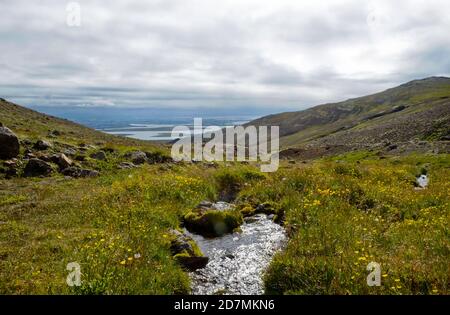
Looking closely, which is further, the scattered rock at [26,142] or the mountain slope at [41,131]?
the mountain slope at [41,131]

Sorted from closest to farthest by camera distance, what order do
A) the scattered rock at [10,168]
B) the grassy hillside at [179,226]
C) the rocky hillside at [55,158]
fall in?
the grassy hillside at [179,226] < the scattered rock at [10,168] < the rocky hillside at [55,158]

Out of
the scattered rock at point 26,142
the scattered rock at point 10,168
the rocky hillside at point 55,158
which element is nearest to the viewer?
the scattered rock at point 10,168

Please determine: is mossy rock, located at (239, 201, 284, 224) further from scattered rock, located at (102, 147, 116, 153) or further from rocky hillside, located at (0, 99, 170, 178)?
scattered rock, located at (102, 147, 116, 153)

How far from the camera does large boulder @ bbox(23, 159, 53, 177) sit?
24.2 metres

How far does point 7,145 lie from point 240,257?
1996cm

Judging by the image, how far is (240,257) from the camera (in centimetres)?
1320

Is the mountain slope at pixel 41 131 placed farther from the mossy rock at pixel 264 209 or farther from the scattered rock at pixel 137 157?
the mossy rock at pixel 264 209

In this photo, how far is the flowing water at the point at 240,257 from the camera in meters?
10.9

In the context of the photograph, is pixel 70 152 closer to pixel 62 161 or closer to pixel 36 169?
pixel 62 161

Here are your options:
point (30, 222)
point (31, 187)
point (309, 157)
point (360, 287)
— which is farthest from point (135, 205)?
point (309, 157)

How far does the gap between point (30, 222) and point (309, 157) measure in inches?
2509

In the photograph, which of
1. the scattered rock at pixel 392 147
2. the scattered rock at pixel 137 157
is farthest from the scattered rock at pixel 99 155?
the scattered rock at pixel 392 147

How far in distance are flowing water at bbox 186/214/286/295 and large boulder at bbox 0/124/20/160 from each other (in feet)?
54.9

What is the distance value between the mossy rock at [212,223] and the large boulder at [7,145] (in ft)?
51.4
